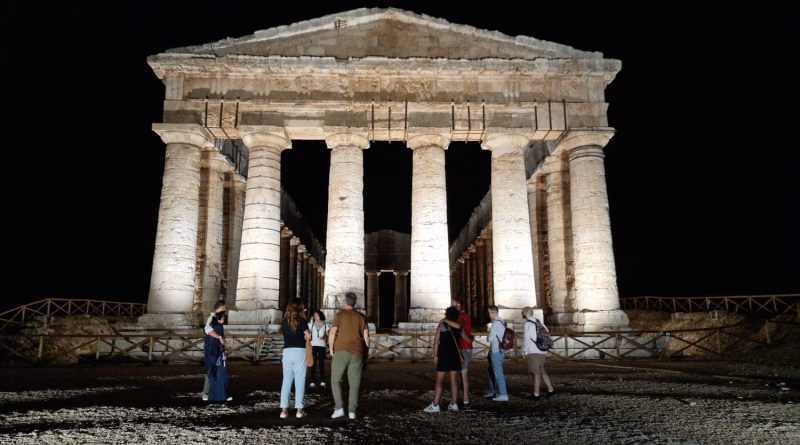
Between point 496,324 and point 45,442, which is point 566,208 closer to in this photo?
point 496,324

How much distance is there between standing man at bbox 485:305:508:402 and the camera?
29.3 ft

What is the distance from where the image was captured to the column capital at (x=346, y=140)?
20.9m

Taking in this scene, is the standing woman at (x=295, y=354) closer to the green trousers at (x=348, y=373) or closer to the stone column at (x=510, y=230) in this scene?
the green trousers at (x=348, y=373)

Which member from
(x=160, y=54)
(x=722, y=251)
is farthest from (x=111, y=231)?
(x=722, y=251)

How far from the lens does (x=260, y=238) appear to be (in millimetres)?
20000

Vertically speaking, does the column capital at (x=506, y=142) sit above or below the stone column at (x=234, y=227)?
above

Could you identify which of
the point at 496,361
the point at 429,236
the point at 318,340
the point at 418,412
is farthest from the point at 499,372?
the point at 429,236

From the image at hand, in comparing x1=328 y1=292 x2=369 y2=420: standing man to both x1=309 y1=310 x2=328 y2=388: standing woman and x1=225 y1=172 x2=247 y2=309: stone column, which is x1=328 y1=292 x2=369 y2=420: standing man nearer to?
x1=309 y1=310 x2=328 y2=388: standing woman

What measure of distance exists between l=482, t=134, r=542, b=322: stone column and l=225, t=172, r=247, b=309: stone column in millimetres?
11471

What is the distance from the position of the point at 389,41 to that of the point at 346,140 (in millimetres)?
4119

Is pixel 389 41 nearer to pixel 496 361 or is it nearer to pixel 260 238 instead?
pixel 260 238

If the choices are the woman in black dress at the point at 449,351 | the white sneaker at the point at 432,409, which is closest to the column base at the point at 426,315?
the woman in black dress at the point at 449,351

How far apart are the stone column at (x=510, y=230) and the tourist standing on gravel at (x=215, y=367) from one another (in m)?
12.1

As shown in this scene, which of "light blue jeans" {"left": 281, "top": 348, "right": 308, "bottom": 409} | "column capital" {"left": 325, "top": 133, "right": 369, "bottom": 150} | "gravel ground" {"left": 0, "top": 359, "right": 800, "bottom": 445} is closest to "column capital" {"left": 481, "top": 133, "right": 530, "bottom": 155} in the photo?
"column capital" {"left": 325, "top": 133, "right": 369, "bottom": 150}
